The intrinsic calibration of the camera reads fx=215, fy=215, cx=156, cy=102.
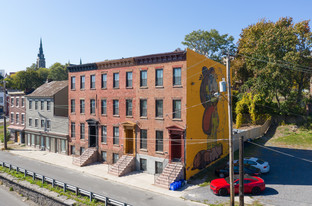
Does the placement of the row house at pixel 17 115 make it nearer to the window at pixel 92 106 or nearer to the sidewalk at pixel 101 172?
the sidewalk at pixel 101 172

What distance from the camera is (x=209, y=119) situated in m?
26.6

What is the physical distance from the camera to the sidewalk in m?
20.5

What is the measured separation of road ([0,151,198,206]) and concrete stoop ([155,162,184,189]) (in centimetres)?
184

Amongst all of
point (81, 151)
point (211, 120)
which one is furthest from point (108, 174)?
point (211, 120)

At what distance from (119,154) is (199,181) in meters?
10.6

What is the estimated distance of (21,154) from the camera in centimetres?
3553

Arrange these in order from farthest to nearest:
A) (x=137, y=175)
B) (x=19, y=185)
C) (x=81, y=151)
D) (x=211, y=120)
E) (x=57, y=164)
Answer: (x=81, y=151), (x=57, y=164), (x=211, y=120), (x=137, y=175), (x=19, y=185)

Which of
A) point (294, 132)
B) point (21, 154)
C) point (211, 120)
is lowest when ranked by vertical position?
point (21, 154)

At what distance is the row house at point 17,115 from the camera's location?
42469 millimetres

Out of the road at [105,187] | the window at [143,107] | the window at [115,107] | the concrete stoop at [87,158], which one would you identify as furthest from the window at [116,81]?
the road at [105,187]

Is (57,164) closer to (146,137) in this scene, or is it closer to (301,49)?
(146,137)

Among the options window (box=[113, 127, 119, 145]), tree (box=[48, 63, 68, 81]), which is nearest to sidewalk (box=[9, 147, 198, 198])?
window (box=[113, 127, 119, 145])

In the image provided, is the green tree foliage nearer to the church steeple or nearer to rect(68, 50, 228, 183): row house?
rect(68, 50, 228, 183): row house

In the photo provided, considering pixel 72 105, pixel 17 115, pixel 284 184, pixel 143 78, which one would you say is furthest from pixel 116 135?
pixel 17 115
